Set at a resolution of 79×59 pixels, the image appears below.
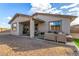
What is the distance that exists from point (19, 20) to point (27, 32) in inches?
22.7

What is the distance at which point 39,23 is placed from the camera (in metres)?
5.35

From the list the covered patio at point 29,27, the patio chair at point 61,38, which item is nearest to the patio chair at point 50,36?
the patio chair at point 61,38

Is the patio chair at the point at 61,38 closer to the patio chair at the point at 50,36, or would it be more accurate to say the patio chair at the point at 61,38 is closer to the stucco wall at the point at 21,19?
the patio chair at the point at 50,36

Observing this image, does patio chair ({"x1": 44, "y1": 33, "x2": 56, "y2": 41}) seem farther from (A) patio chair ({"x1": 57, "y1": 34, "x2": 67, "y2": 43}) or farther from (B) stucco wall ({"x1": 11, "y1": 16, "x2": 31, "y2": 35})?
(B) stucco wall ({"x1": 11, "y1": 16, "x2": 31, "y2": 35})

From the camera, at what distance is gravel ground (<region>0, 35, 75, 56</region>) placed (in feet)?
14.9

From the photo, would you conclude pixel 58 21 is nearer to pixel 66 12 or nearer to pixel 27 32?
pixel 66 12

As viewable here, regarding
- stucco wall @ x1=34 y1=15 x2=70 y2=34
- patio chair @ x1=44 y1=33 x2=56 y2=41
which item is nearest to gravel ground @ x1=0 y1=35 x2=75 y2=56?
patio chair @ x1=44 y1=33 x2=56 y2=41

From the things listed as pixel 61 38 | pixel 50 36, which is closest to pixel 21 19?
pixel 50 36

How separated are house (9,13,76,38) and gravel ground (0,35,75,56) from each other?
35 centimetres

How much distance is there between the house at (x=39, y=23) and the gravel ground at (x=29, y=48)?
35 cm

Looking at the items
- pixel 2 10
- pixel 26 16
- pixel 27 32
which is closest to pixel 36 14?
pixel 26 16

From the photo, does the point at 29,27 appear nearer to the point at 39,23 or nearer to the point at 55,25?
the point at 39,23

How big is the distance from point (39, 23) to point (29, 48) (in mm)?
1057

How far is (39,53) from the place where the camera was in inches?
178
